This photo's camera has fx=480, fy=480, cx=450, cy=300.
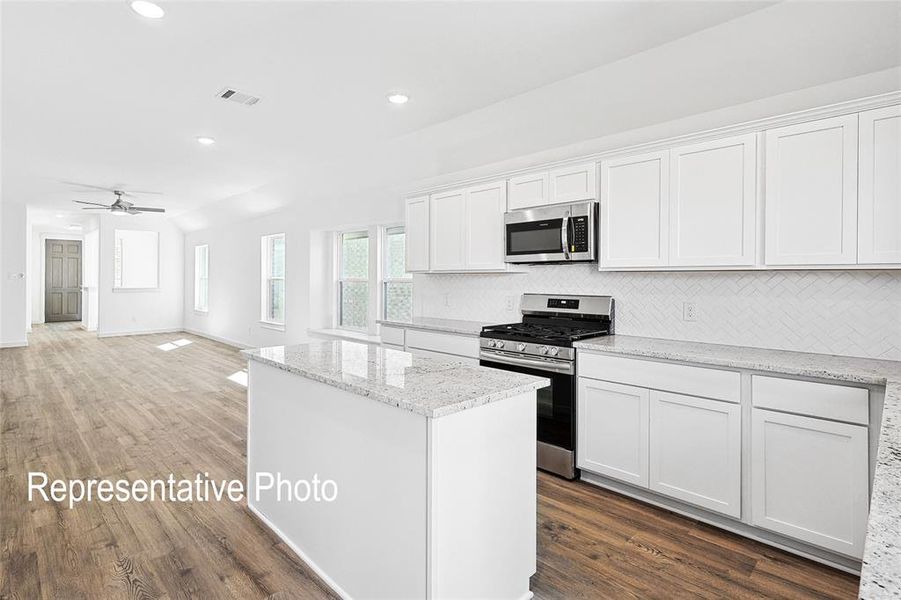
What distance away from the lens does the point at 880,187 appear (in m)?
2.22

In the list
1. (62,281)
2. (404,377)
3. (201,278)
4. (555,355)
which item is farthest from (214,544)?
(62,281)

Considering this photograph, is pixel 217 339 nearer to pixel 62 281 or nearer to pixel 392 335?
pixel 392 335

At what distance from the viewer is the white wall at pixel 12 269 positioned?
27.2 feet

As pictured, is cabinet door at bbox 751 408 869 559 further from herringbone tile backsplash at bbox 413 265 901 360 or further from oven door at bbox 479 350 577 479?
oven door at bbox 479 350 577 479

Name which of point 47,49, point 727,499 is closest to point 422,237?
point 47,49

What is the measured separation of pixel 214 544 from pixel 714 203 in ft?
10.5

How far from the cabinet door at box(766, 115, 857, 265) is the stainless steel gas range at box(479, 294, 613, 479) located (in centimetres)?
121

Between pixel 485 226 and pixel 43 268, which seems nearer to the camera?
pixel 485 226

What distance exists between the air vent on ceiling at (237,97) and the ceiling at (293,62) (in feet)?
0.23

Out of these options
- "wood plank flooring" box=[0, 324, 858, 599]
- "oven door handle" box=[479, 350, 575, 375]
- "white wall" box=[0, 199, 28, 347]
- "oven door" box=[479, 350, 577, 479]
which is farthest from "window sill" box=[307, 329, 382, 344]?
"white wall" box=[0, 199, 28, 347]

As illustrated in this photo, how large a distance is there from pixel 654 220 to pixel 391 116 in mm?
2110

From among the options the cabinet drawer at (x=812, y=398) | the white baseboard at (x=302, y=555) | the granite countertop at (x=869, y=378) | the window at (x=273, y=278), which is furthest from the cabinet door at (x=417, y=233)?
the window at (x=273, y=278)

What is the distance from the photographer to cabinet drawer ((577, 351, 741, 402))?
2.43 meters

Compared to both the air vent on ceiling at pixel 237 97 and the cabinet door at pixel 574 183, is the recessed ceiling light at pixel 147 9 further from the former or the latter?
the cabinet door at pixel 574 183
